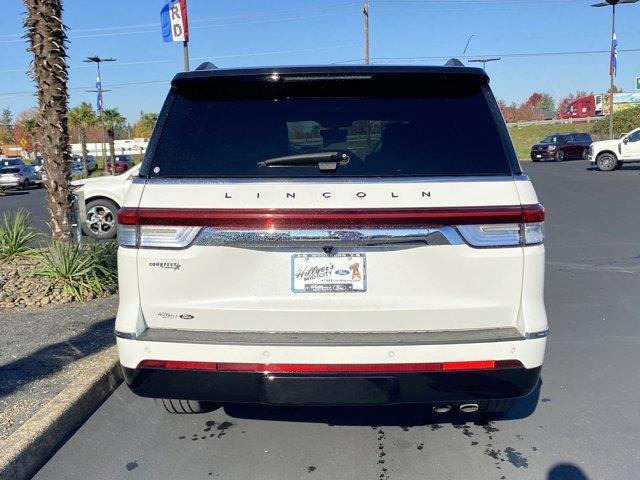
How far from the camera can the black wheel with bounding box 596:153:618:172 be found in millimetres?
27422

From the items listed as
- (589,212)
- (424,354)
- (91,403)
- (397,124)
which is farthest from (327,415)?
(589,212)

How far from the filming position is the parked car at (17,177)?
28609 millimetres

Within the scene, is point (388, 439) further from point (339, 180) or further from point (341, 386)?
point (339, 180)

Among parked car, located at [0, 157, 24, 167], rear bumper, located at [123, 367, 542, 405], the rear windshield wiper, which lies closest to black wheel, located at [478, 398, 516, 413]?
rear bumper, located at [123, 367, 542, 405]

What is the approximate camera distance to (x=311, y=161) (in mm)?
2939

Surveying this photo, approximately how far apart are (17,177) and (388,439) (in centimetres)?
2977

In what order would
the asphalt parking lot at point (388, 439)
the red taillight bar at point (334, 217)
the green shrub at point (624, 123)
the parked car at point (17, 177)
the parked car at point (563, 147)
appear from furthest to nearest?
the green shrub at point (624, 123), the parked car at point (563, 147), the parked car at point (17, 177), the asphalt parking lot at point (388, 439), the red taillight bar at point (334, 217)

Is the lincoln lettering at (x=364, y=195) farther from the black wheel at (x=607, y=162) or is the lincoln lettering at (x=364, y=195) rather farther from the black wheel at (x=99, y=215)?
the black wheel at (x=607, y=162)

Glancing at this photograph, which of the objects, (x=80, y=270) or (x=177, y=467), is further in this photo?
(x=80, y=270)

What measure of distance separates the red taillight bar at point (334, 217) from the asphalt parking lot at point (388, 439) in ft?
4.51

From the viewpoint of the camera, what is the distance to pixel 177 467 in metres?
3.32

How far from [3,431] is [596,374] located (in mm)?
3979

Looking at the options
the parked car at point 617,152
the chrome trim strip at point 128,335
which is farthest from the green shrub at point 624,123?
the chrome trim strip at point 128,335

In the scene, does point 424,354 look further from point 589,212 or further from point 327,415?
point 589,212
